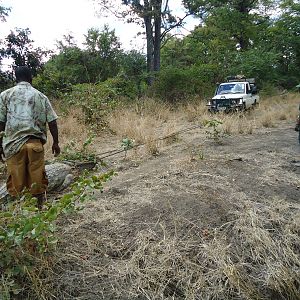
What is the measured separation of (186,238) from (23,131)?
183 centimetres

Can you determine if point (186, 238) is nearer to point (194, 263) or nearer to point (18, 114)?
point (194, 263)

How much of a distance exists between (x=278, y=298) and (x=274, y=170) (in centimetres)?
263

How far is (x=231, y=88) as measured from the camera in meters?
13.0

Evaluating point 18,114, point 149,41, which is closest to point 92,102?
point 18,114

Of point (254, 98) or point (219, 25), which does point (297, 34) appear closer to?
point (219, 25)

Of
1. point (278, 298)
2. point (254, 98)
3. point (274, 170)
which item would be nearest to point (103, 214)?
point (278, 298)

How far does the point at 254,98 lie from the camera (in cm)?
1352

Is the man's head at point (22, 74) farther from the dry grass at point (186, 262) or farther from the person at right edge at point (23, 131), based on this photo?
the dry grass at point (186, 262)

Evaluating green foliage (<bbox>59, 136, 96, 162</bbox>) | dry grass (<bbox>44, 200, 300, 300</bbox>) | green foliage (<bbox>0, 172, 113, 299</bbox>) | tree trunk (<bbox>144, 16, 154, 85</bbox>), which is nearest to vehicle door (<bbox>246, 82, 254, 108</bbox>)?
tree trunk (<bbox>144, 16, 154, 85</bbox>)

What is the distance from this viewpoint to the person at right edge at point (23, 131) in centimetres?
312

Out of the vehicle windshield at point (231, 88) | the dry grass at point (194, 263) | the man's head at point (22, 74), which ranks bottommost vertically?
the dry grass at point (194, 263)

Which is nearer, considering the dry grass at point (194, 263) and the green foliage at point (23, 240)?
the green foliage at point (23, 240)

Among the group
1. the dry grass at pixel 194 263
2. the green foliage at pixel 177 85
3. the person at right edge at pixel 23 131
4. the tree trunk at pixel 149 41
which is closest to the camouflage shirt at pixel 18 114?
the person at right edge at pixel 23 131

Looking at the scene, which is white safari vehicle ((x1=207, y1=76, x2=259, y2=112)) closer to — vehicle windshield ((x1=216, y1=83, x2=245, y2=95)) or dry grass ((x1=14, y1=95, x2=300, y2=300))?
vehicle windshield ((x1=216, y1=83, x2=245, y2=95))
